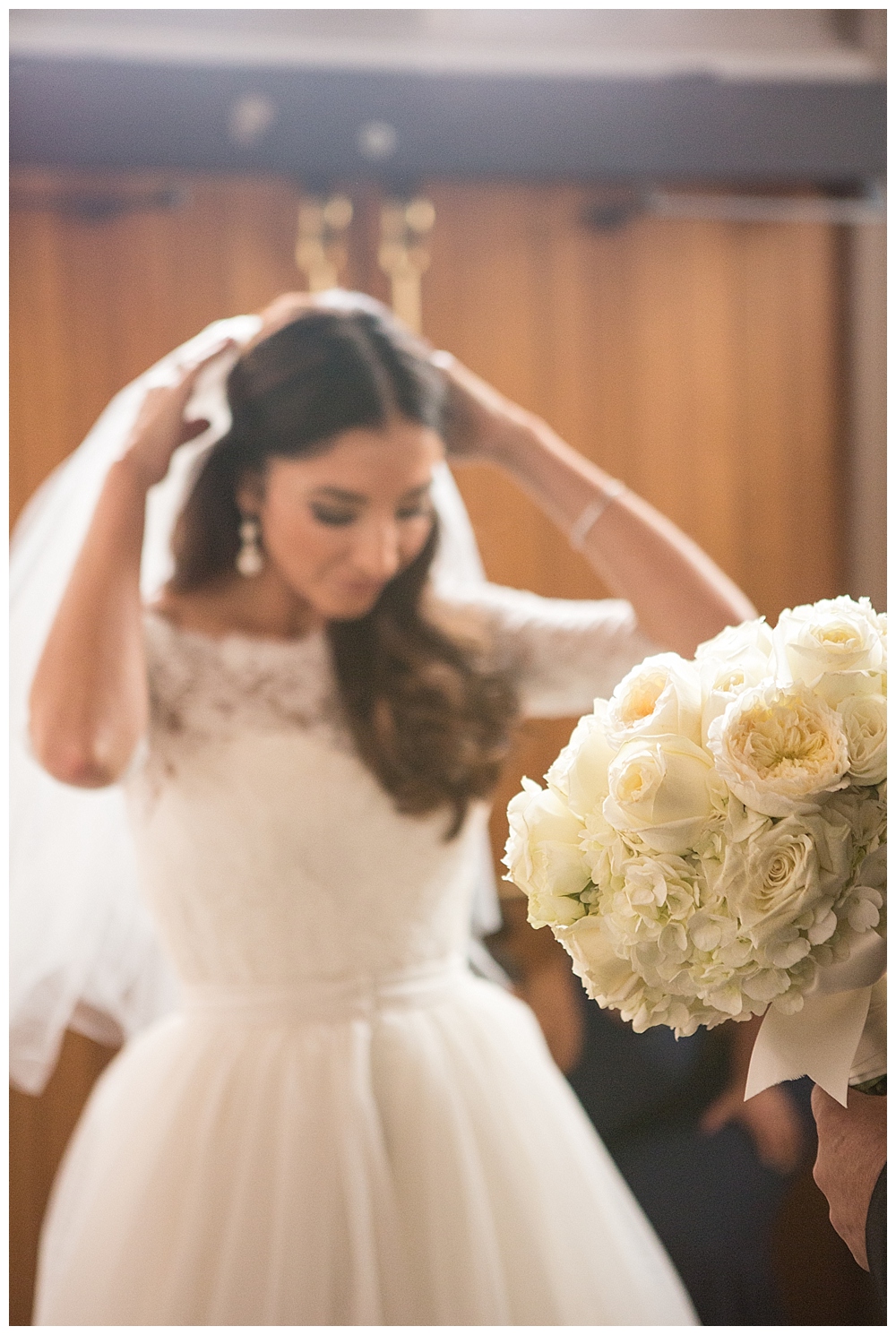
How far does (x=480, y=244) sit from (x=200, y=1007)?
0.94 metres

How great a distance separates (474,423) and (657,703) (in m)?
0.70

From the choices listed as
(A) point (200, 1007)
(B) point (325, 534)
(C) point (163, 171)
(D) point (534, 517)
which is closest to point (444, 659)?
(B) point (325, 534)

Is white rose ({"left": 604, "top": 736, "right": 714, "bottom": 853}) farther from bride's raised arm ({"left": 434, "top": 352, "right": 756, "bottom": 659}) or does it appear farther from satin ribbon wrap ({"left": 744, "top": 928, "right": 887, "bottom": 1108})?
bride's raised arm ({"left": 434, "top": 352, "right": 756, "bottom": 659})

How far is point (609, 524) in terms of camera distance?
1213 mm

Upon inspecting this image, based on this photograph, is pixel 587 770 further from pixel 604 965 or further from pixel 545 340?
pixel 545 340

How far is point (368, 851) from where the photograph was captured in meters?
1.15

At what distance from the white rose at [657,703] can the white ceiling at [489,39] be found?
3.34 feet

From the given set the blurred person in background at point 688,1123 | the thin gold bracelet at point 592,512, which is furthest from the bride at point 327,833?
the blurred person in background at point 688,1123

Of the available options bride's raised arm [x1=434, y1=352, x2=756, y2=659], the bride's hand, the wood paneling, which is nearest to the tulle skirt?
the wood paneling

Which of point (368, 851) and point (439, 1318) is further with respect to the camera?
point (368, 851)

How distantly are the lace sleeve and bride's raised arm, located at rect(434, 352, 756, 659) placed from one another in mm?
38

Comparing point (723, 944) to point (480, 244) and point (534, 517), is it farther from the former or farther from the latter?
point (480, 244)

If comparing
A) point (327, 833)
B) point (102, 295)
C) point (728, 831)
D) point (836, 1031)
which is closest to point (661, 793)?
point (728, 831)

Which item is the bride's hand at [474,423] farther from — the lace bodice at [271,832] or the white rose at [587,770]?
the white rose at [587,770]
